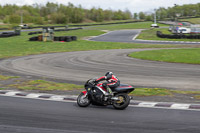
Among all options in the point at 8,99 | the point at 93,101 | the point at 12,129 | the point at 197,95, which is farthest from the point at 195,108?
the point at 8,99

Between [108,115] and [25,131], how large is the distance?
8.13 ft

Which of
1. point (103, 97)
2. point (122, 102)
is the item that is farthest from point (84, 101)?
point (122, 102)

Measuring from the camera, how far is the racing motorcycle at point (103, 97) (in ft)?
29.6

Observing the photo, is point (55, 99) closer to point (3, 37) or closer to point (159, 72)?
point (159, 72)

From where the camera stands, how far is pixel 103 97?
363 inches

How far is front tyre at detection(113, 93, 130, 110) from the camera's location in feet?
29.4

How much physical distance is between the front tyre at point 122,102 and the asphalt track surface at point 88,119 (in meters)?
0.15

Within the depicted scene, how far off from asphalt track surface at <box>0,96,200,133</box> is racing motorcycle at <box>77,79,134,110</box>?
18 centimetres

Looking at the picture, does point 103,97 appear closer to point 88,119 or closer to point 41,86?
point 88,119

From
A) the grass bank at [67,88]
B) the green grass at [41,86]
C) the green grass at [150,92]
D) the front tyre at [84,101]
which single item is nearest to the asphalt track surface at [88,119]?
the front tyre at [84,101]

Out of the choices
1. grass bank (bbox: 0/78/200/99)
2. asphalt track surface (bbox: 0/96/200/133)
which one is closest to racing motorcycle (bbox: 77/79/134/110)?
asphalt track surface (bbox: 0/96/200/133)

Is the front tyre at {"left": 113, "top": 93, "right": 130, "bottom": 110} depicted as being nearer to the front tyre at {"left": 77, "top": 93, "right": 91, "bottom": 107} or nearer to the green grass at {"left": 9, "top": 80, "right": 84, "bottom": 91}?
the front tyre at {"left": 77, "top": 93, "right": 91, "bottom": 107}

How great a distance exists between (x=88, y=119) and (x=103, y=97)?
4.46 feet

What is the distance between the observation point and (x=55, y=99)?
10430 mm
